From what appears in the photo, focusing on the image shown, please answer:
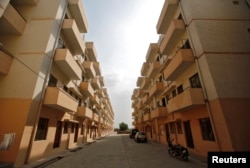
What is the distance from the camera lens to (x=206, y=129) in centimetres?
1055

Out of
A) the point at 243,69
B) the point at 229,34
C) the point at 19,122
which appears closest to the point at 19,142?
the point at 19,122

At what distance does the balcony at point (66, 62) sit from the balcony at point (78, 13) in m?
5.71

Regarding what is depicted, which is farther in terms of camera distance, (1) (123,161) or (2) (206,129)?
(2) (206,129)

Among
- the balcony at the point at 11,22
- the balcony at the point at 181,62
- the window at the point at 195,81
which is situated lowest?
the window at the point at 195,81

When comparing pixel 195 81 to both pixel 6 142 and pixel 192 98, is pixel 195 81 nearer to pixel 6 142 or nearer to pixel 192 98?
pixel 192 98

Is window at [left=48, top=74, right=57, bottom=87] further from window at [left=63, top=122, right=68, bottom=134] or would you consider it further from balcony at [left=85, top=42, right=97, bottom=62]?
balcony at [left=85, top=42, right=97, bottom=62]

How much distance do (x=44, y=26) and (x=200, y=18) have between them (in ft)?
41.6

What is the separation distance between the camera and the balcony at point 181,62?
448 inches

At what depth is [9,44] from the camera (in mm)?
10758

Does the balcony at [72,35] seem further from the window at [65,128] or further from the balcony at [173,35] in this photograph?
the balcony at [173,35]

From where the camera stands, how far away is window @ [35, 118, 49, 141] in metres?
10.6

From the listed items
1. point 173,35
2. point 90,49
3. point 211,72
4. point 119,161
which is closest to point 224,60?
point 211,72

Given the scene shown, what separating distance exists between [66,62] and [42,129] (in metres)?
5.71

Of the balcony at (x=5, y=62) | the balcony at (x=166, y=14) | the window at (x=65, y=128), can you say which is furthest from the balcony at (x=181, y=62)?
the balcony at (x=5, y=62)
